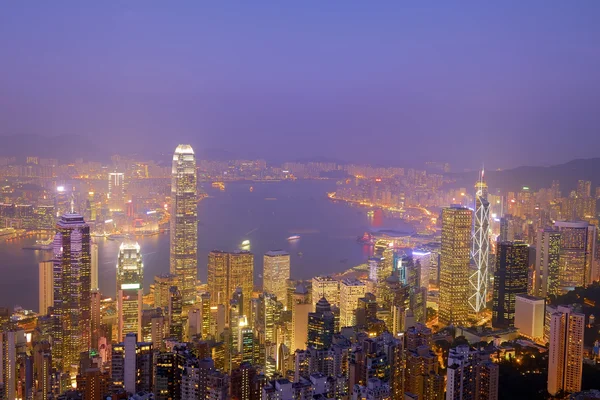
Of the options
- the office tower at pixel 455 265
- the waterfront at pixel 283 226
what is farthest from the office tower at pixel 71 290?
the office tower at pixel 455 265

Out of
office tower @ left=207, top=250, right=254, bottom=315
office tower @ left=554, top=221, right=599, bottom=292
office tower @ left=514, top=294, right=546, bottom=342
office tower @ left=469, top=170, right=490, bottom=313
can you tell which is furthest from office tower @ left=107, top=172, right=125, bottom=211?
office tower @ left=554, top=221, right=599, bottom=292

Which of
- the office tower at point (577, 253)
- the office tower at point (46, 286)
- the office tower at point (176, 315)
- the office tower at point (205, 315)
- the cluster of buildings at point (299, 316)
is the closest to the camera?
the cluster of buildings at point (299, 316)

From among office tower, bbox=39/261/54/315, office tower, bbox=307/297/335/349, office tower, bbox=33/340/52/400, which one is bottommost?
office tower, bbox=33/340/52/400

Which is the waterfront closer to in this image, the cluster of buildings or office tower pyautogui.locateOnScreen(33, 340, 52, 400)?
the cluster of buildings

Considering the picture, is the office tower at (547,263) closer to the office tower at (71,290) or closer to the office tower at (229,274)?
the office tower at (229,274)

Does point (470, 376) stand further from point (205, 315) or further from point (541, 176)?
point (541, 176)

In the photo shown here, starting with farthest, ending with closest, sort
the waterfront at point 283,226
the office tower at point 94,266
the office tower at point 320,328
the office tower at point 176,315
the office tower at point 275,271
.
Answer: the waterfront at point 283,226 < the office tower at point 275,271 < the office tower at point 94,266 < the office tower at point 176,315 < the office tower at point 320,328
